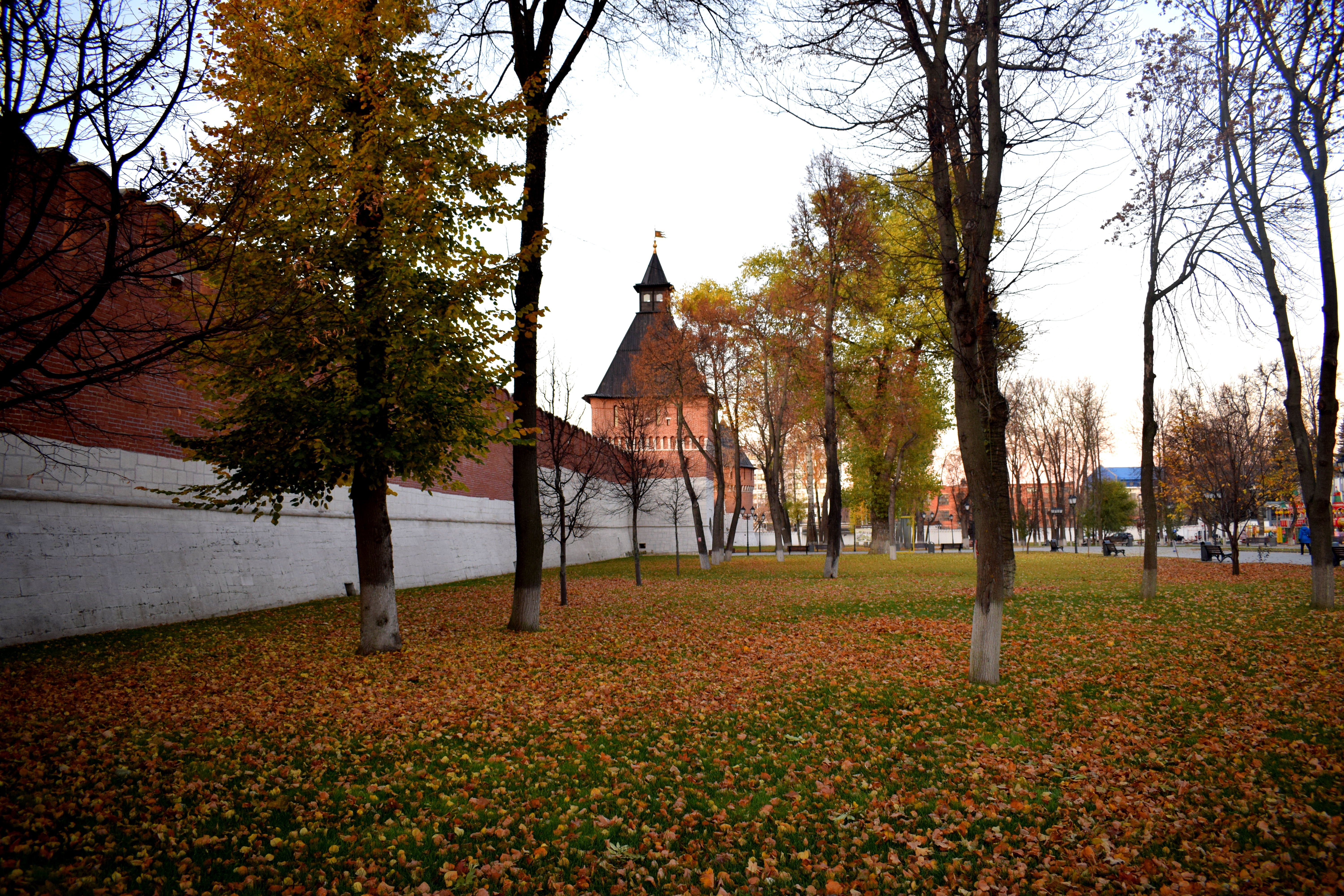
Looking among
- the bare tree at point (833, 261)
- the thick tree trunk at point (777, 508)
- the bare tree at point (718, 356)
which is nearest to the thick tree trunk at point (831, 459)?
the bare tree at point (833, 261)

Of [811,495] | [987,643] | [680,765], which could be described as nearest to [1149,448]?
[987,643]

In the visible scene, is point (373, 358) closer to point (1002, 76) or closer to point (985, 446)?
point (985, 446)

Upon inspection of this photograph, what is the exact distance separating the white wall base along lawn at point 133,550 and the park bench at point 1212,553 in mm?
26488

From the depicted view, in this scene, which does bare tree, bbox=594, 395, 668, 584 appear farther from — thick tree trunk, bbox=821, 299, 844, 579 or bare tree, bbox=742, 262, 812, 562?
thick tree trunk, bbox=821, 299, 844, 579

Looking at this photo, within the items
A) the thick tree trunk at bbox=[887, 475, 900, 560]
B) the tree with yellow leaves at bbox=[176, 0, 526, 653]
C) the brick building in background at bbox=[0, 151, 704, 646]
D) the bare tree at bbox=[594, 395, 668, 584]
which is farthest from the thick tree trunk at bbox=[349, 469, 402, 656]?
the thick tree trunk at bbox=[887, 475, 900, 560]

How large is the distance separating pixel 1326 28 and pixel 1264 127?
2.03 meters

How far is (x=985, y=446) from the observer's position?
6.64m

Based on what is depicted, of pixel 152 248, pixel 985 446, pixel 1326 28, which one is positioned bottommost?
pixel 985 446

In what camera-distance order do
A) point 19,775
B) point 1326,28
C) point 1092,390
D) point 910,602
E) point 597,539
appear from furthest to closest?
point 1092,390
point 597,539
point 910,602
point 1326,28
point 19,775

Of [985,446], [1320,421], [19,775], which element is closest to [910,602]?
[1320,421]

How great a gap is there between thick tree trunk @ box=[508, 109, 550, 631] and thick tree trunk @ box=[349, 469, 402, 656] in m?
1.83

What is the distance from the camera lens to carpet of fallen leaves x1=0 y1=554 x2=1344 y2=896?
3.73m

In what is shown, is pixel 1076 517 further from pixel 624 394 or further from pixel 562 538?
pixel 562 538

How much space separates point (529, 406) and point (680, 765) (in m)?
6.37
